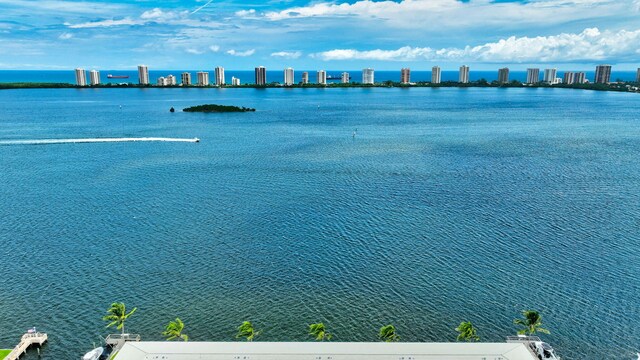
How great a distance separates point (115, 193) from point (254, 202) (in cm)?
1720

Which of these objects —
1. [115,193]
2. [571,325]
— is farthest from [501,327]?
[115,193]

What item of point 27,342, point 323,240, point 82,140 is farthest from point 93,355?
point 82,140

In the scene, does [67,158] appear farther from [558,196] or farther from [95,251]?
[558,196]

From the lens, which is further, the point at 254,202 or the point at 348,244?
the point at 254,202

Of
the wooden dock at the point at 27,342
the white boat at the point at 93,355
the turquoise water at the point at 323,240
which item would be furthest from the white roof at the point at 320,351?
the wooden dock at the point at 27,342

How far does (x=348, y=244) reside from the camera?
41906 mm

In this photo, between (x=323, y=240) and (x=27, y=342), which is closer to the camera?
(x=27, y=342)

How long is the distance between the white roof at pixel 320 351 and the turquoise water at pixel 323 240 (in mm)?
7871

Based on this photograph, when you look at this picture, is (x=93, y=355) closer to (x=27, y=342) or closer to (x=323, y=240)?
(x=27, y=342)

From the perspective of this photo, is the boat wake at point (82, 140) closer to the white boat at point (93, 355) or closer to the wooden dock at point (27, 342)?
the wooden dock at point (27, 342)

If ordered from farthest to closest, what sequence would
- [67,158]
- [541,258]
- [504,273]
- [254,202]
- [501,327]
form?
[67,158] → [254,202] → [541,258] → [504,273] → [501,327]

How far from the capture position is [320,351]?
21.1 meters

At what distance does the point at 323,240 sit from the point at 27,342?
23.3 meters

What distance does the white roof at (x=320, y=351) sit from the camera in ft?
67.5
